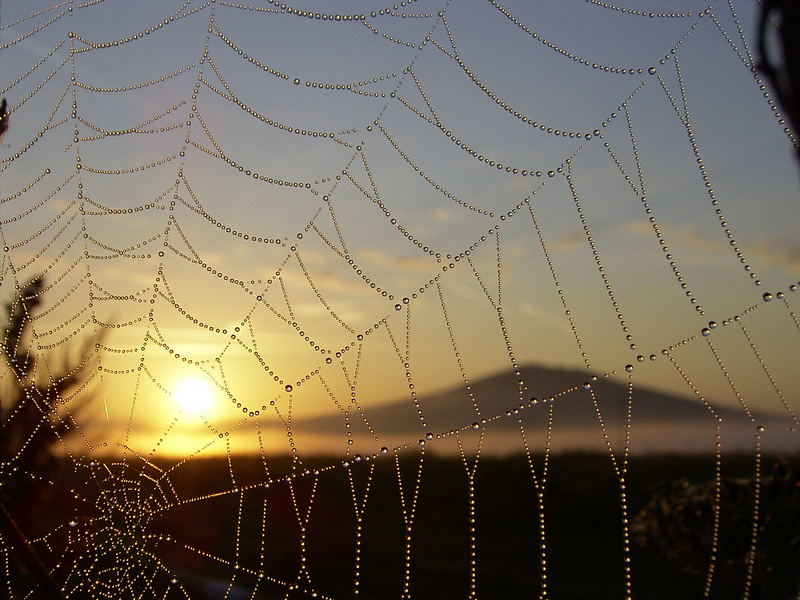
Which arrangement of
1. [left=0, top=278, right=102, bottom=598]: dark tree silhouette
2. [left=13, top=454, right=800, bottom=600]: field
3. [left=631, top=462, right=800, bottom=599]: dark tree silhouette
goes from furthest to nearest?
[left=13, top=454, right=800, bottom=600]: field → [left=631, top=462, right=800, bottom=599]: dark tree silhouette → [left=0, top=278, right=102, bottom=598]: dark tree silhouette

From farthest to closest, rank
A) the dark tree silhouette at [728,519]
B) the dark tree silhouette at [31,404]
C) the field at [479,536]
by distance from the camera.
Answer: the field at [479,536], the dark tree silhouette at [728,519], the dark tree silhouette at [31,404]

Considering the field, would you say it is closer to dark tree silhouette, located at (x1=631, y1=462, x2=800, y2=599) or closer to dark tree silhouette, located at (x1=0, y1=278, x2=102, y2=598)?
dark tree silhouette, located at (x1=631, y1=462, x2=800, y2=599)

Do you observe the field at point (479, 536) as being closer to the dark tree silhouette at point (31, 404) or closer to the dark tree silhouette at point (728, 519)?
the dark tree silhouette at point (728, 519)

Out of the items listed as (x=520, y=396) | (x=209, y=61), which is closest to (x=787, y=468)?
(x=520, y=396)

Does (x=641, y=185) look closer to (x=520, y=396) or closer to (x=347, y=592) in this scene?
(x=520, y=396)

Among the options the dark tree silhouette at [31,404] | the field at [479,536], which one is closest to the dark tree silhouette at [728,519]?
the field at [479,536]

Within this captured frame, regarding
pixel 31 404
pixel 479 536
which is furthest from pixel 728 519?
pixel 479 536

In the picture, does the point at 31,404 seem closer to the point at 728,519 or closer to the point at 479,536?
the point at 728,519

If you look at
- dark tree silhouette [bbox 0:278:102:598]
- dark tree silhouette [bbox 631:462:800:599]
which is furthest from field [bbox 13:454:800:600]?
dark tree silhouette [bbox 0:278:102:598]

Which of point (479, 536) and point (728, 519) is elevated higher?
point (479, 536)

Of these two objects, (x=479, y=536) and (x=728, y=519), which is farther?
(x=479, y=536)

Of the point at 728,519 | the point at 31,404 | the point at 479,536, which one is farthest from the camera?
the point at 479,536
